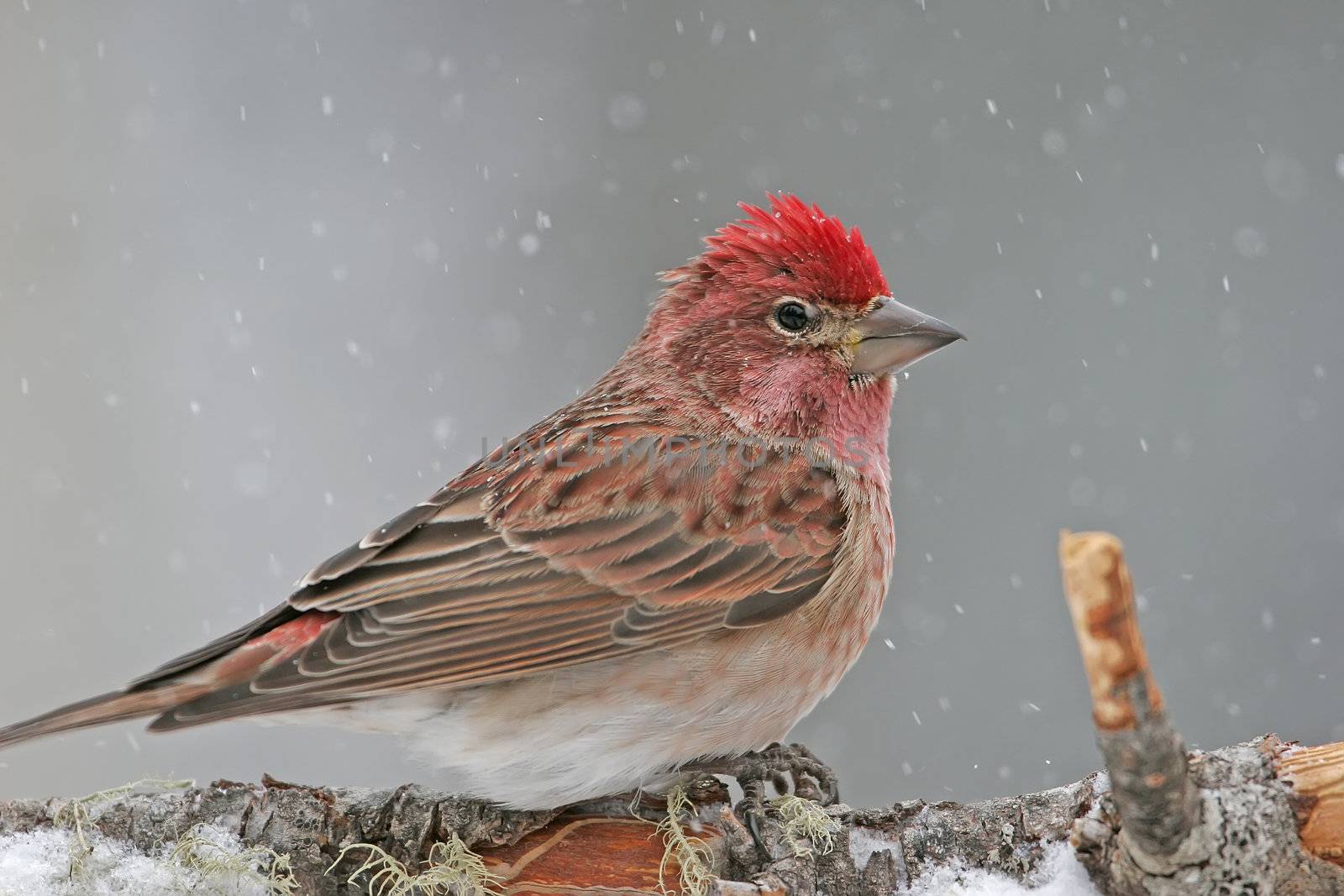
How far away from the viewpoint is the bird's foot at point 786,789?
11.5 ft

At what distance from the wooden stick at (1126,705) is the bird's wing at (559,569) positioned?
1.57 m

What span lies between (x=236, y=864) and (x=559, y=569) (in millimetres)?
1294

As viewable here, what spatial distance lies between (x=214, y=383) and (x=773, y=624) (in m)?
5.18

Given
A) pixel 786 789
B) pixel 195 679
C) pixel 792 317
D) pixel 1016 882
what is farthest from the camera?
pixel 792 317

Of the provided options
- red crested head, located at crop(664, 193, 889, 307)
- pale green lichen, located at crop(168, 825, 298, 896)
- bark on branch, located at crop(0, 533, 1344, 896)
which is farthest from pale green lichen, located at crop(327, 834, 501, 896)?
red crested head, located at crop(664, 193, 889, 307)

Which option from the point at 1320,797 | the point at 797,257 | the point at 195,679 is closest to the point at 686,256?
the point at 797,257

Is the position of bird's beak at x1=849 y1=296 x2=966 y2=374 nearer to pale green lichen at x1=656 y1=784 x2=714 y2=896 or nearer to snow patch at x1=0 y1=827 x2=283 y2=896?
pale green lichen at x1=656 y1=784 x2=714 y2=896

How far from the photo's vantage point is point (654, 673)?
3.99 meters

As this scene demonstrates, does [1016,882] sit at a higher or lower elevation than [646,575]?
lower

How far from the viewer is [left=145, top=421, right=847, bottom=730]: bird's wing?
388cm

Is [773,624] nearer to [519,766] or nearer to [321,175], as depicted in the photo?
[519,766]

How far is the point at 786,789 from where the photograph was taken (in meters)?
4.11

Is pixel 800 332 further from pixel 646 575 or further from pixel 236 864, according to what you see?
pixel 236 864

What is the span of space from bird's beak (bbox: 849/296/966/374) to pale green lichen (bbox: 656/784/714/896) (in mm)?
1771
